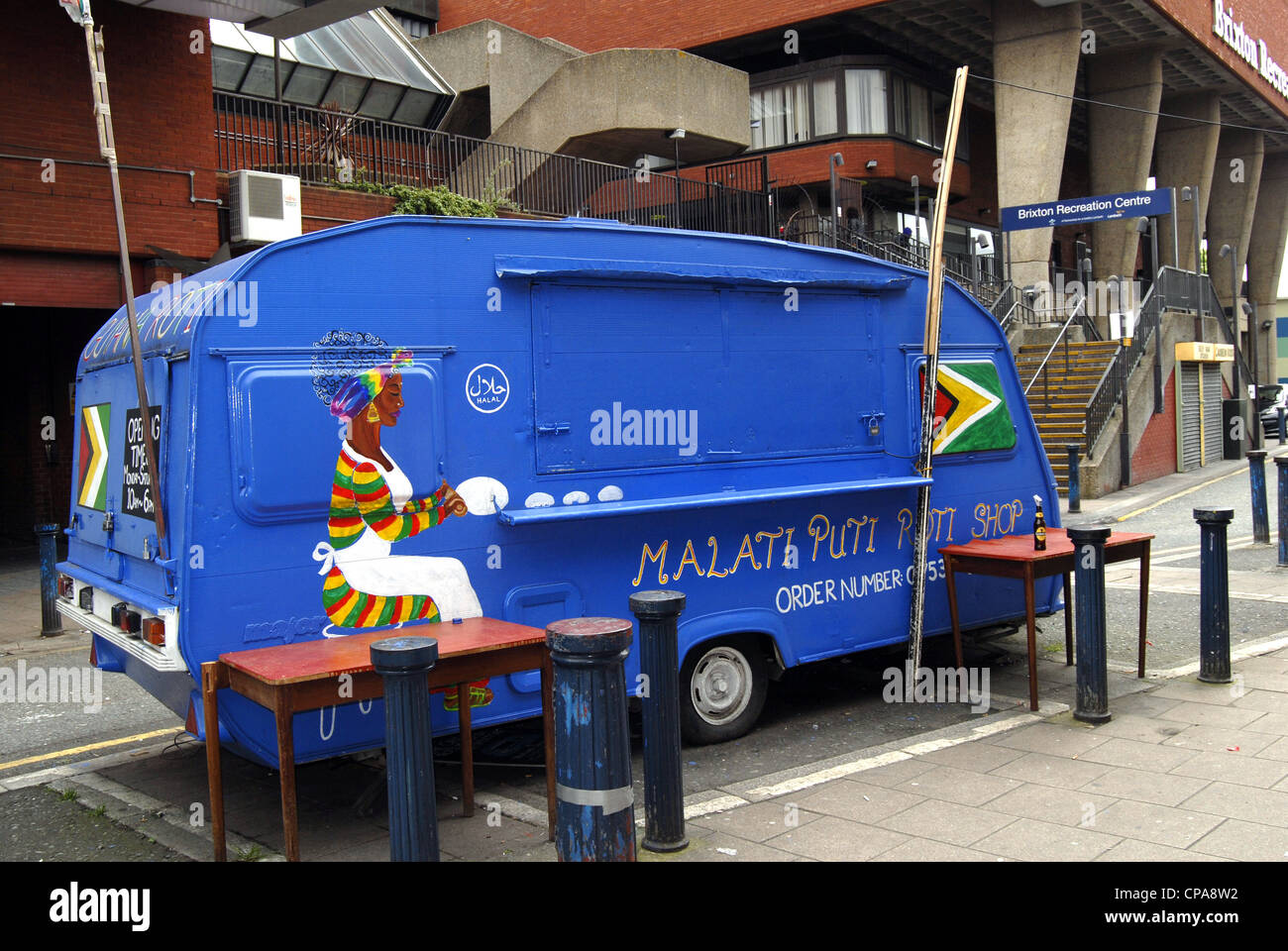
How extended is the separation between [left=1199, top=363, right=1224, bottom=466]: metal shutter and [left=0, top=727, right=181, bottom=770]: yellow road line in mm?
24294

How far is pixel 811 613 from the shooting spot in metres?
6.86

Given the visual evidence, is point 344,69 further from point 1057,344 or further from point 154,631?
point 154,631

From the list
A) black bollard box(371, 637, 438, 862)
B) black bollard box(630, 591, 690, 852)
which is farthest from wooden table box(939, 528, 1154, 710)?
black bollard box(371, 637, 438, 862)

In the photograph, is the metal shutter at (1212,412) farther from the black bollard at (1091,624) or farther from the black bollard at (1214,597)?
the black bollard at (1091,624)

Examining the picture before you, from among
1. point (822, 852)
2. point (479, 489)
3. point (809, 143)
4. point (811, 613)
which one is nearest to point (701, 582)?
point (811, 613)

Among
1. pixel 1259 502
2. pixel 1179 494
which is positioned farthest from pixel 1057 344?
pixel 1259 502

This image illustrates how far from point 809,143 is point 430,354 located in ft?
87.9

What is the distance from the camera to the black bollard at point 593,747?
4098 mm

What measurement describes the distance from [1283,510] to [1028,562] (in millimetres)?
7504

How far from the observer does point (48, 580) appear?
410 inches

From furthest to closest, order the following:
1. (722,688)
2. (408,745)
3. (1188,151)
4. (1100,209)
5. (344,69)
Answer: (1188,151) < (1100,209) < (344,69) < (722,688) < (408,745)

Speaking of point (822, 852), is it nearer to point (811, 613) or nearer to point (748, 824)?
point (748, 824)

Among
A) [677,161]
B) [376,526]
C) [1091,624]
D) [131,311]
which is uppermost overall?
[677,161]

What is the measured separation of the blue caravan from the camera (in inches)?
196
